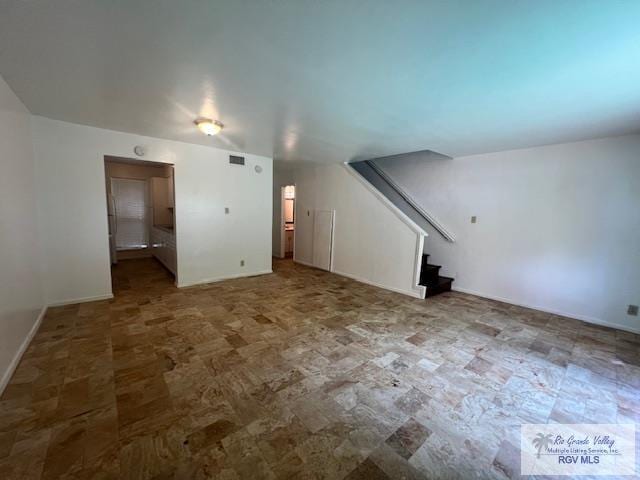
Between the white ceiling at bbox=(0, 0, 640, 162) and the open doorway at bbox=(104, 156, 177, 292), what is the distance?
11.4 feet

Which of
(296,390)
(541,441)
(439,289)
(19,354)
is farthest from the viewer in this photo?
(439,289)

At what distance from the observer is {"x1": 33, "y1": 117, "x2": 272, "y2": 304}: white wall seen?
11.1 ft

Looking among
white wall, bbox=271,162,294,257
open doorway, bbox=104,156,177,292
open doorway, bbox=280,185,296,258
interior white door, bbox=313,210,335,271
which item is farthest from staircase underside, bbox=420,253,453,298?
open doorway, bbox=104,156,177,292

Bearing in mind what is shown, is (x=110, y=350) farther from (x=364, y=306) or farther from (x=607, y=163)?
(x=607, y=163)

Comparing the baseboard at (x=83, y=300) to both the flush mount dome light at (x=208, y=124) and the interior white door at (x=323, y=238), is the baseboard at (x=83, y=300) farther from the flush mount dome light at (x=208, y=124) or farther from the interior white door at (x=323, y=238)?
the interior white door at (x=323, y=238)

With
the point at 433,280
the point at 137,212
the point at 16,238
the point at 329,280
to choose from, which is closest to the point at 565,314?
the point at 433,280

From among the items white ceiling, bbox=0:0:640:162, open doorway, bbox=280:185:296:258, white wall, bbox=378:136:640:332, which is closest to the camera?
white ceiling, bbox=0:0:640:162

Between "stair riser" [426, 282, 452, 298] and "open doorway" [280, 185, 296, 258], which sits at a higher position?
"open doorway" [280, 185, 296, 258]

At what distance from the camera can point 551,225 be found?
3840mm

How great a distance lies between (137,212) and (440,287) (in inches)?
300

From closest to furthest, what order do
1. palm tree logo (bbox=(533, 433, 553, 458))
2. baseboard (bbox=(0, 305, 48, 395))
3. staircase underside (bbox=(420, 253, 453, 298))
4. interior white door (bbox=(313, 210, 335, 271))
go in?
palm tree logo (bbox=(533, 433, 553, 458)), baseboard (bbox=(0, 305, 48, 395)), staircase underside (bbox=(420, 253, 453, 298)), interior white door (bbox=(313, 210, 335, 271))

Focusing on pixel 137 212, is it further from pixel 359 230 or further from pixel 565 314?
pixel 565 314

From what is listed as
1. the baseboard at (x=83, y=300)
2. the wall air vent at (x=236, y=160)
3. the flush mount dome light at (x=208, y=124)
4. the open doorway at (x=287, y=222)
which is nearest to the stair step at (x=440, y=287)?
the open doorway at (x=287, y=222)

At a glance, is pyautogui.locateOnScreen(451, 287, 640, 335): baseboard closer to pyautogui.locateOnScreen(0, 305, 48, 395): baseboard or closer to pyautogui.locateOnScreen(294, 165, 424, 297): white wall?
pyautogui.locateOnScreen(294, 165, 424, 297): white wall
